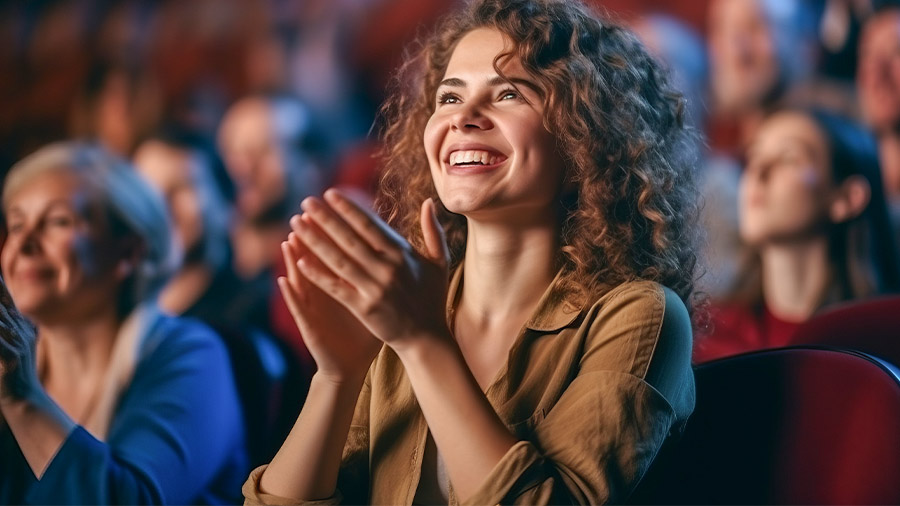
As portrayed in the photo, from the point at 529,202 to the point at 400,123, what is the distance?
0.98 ft

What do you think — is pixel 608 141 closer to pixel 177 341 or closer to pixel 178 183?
pixel 177 341

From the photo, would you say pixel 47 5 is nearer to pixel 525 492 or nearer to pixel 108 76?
pixel 108 76

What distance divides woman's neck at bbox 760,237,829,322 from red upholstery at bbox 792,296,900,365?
91cm

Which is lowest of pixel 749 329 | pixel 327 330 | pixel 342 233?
pixel 749 329

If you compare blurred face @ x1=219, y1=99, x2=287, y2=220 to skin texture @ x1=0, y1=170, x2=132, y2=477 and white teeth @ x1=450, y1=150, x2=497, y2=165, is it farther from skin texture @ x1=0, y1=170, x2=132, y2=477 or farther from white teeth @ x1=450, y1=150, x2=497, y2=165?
white teeth @ x1=450, y1=150, x2=497, y2=165

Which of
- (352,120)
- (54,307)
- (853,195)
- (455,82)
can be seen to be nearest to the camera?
(455,82)

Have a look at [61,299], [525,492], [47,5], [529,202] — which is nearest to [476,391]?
[525,492]

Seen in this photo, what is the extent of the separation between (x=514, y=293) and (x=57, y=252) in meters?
0.59

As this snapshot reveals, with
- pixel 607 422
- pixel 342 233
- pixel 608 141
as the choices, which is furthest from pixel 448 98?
pixel 607 422

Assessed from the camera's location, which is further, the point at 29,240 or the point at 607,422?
the point at 29,240

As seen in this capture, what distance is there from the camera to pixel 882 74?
265 centimetres

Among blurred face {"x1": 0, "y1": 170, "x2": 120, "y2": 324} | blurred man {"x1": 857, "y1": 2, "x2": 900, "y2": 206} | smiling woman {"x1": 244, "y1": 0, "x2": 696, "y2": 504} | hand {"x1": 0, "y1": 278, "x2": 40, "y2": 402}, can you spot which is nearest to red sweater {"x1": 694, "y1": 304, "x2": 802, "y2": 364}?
blurred man {"x1": 857, "y1": 2, "x2": 900, "y2": 206}

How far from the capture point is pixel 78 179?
1.31 meters

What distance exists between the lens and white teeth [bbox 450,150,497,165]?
0.98 meters
